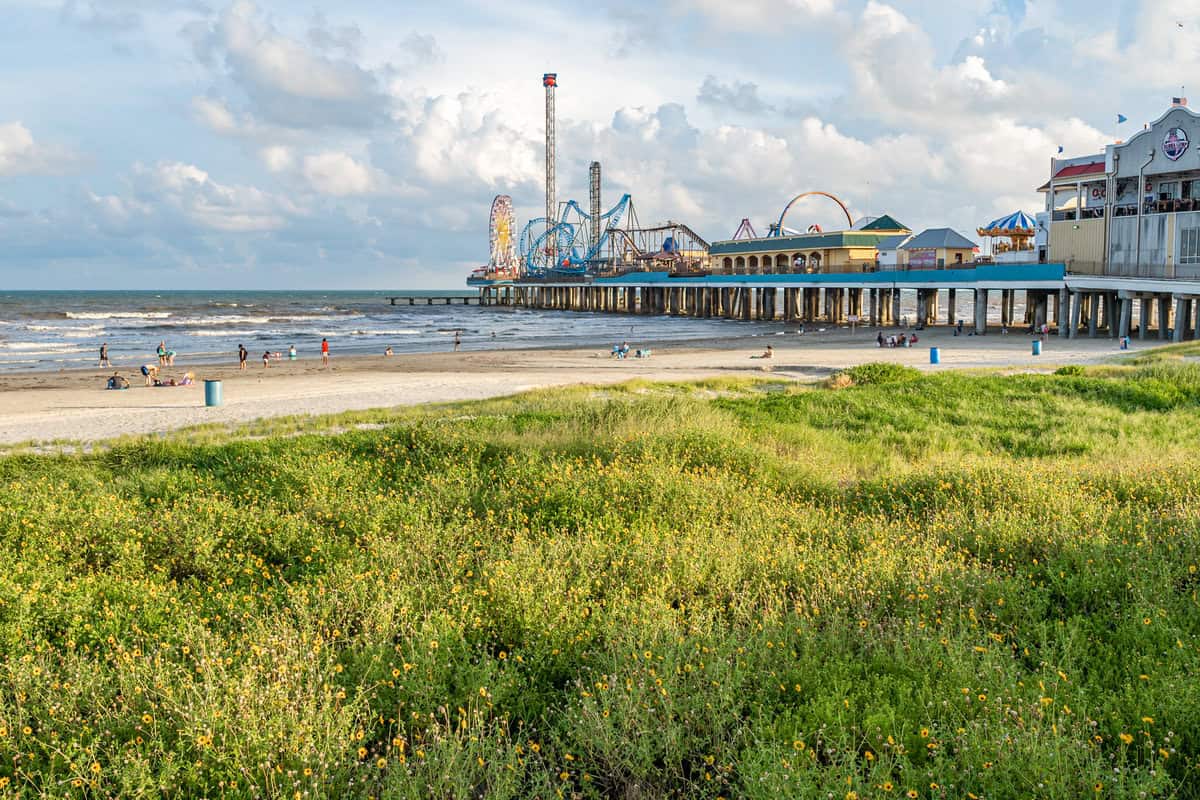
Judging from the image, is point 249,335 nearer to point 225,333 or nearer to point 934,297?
point 225,333

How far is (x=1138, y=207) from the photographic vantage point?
40.4 metres

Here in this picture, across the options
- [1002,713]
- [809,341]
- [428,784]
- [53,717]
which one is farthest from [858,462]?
[809,341]

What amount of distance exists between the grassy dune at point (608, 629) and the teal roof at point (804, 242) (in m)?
62.4

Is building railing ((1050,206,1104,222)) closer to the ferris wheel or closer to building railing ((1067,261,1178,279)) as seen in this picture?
building railing ((1067,261,1178,279))

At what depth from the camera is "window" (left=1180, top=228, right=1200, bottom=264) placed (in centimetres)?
3803

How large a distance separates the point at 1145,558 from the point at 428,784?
245 inches

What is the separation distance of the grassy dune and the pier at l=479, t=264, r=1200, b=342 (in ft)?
110

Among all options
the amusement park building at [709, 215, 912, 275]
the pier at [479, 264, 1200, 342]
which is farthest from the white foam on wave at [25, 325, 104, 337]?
the amusement park building at [709, 215, 912, 275]

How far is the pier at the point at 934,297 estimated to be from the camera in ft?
134

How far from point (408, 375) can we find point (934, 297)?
44.3 meters

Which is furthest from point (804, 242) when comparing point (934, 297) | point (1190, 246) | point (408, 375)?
point (408, 375)

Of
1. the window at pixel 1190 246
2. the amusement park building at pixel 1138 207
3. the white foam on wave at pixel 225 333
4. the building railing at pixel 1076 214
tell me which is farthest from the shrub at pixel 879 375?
the white foam on wave at pixel 225 333

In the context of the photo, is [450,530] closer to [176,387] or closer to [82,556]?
[82,556]

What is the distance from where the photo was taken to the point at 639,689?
511 centimetres
